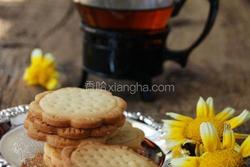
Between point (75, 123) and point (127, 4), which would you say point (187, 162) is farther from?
point (127, 4)


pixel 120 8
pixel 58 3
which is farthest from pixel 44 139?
pixel 58 3

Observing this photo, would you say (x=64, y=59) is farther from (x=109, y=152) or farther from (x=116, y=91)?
(x=109, y=152)

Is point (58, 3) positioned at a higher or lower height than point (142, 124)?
lower

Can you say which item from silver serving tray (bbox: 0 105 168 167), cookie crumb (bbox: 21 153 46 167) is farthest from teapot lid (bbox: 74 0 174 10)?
cookie crumb (bbox: 21 153 46 167)

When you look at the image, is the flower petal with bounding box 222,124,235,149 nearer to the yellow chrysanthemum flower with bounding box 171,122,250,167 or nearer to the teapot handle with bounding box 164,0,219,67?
the yellow chrysanthemum flower with bounding box 171,122,250,167

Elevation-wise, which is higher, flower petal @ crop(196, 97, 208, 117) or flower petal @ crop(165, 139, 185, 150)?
flower petal @ crop(196, 97, 208, 117)

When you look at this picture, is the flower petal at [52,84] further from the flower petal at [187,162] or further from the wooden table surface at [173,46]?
the flower petal at [187,162]

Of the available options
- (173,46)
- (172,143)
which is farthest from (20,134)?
(173,46)
